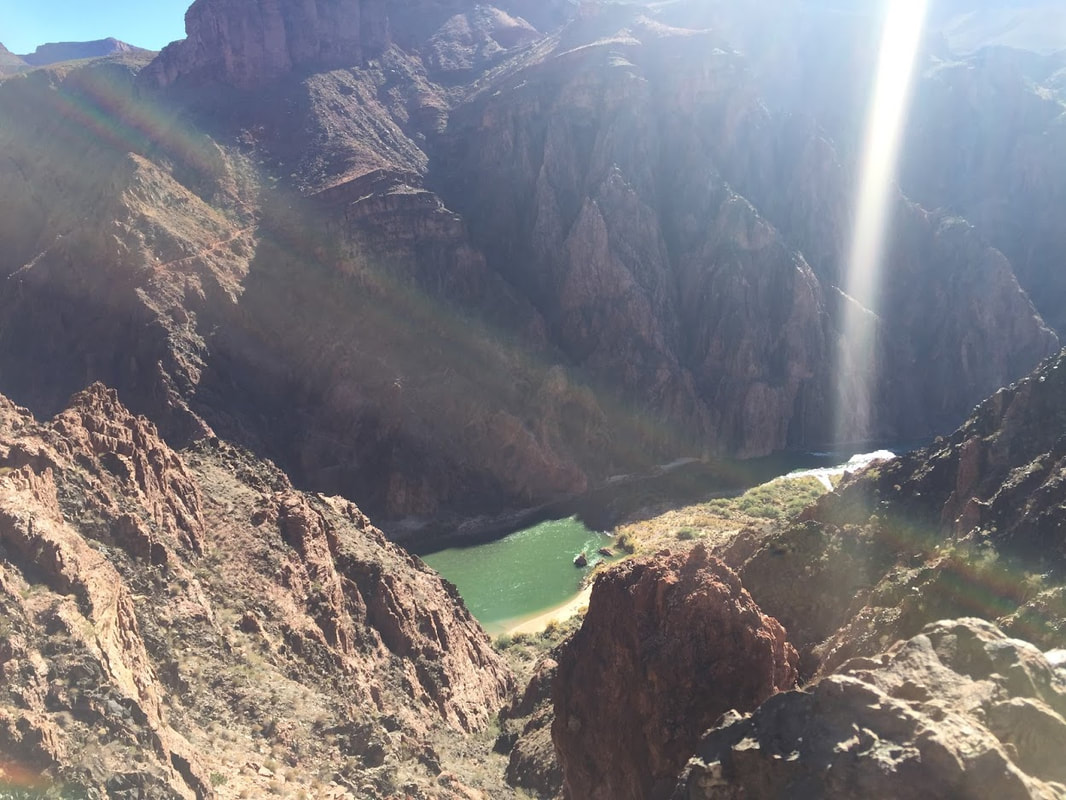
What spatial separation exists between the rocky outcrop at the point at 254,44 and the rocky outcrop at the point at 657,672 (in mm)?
116371

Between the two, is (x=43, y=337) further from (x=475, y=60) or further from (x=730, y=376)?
(x=475, y=60)

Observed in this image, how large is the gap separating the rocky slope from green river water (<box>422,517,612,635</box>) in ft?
52.5

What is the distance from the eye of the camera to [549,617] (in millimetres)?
51125

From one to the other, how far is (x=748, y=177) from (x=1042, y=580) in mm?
102594

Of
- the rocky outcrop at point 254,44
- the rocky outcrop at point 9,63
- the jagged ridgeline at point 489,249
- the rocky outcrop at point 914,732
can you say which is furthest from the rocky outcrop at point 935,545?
the rocky outcrop at point 9,63

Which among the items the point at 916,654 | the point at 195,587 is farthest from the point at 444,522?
the point at 916,654

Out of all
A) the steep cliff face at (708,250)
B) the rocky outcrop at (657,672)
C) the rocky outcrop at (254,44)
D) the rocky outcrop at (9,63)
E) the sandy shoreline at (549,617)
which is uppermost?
the rocky outcrop at (9,63)

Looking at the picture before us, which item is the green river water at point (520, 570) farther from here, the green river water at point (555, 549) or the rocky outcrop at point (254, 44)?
the rocky outcrop at point (254, 44)

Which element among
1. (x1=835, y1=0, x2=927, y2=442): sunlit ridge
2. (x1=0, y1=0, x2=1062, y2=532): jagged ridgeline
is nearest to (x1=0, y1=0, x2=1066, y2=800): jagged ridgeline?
(x1=0, y1=0, x2=1062, y2=532): jagged ridgeline

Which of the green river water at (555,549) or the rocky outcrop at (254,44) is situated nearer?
the green river water at (555,549)

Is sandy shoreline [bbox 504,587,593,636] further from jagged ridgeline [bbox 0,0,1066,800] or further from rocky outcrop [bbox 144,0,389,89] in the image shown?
rocky outcrop [bbox 144,0,389,89]

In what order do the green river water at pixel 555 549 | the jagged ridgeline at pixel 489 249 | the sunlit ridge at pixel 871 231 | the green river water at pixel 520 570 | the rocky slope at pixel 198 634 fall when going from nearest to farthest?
the rocky slope at pixel 198 634
the green river water at pixel 520 570
the green river water at pixel 555 549
the jagged ridgeline at pixel 489 249
the sunlit ridge at pixel 871 231

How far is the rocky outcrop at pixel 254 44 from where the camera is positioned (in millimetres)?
116688

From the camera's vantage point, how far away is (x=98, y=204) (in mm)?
75000
